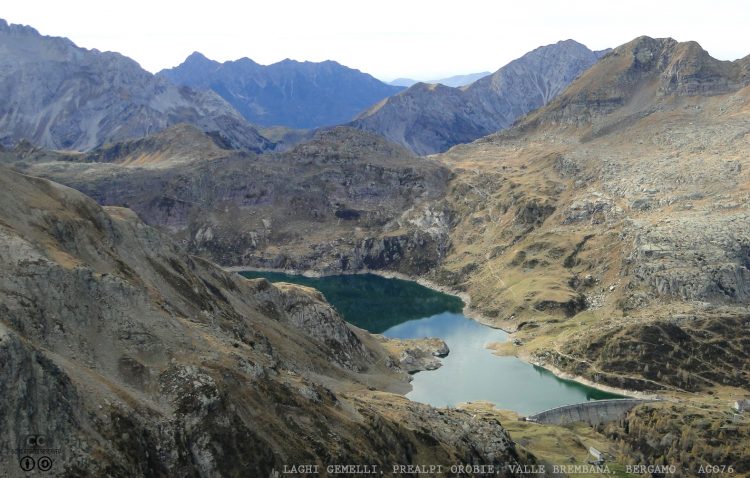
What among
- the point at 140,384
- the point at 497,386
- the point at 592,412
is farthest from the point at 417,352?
the point at 140,384

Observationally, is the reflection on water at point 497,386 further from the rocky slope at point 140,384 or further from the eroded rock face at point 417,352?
the rocky slope at point 140,384

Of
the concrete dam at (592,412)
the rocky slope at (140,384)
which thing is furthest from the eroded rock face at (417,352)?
the rocky slope at (140,384)

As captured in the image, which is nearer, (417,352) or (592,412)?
(592,412)

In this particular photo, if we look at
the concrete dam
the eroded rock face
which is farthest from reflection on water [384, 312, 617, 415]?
the concrete dam

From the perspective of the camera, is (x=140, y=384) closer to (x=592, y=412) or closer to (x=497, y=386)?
(x=592, y=412)

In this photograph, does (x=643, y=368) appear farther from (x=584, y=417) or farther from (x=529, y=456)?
(x=529, y=456)

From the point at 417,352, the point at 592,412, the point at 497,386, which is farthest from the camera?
the point at 417,352

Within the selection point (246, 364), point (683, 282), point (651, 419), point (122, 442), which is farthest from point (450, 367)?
point (122, 442)

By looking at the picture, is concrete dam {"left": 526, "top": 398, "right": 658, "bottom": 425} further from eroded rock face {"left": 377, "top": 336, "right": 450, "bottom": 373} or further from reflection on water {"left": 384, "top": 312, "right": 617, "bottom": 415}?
eroded rock face {"left": 377, "top": 336, "right": 450, "bottom": 373}
